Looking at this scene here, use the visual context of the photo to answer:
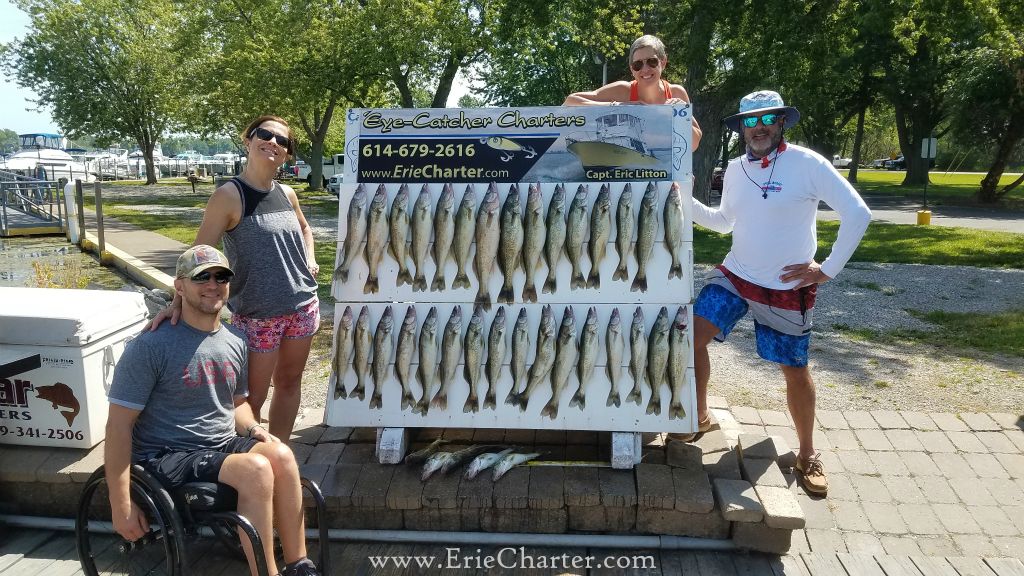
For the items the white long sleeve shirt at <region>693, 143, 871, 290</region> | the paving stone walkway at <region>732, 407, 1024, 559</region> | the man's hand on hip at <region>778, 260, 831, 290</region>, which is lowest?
the paving stone walkway at <region>732, 407, 1024, 559</region>

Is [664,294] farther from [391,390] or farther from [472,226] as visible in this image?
[391,390]

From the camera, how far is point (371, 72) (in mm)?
21281

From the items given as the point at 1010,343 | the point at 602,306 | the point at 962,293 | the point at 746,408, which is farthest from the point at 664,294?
the point at 962,293

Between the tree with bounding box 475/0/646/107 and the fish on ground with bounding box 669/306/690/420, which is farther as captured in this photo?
the tree with bounding box 475/0/646/107

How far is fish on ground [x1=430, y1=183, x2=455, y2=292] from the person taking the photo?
376 cm

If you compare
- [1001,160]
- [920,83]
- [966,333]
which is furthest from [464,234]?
[920,83]

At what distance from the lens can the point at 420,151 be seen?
3.94 metres

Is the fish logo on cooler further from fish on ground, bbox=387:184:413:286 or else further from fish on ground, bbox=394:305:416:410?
fish on ground, bbox=387:184:413:286

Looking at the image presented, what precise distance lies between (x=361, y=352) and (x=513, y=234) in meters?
1.08

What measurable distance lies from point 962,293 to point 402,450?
8680 mm

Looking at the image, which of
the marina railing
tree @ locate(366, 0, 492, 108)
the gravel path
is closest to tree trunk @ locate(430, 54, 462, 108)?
tree @ locate(366, 0, 492, 108)

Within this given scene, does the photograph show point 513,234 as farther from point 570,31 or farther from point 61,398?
point 570,31

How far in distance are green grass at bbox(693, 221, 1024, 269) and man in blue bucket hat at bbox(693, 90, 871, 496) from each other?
794 centimetres

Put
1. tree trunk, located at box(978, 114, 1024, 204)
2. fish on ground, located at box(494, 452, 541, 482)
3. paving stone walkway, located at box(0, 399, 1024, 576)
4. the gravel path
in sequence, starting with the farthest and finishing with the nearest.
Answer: tree trunk, located at box(978, 114, 1024, 204), the gravel path, fish on ground, located at box(494, 452, 541, 482), paving stone walkway, located at box(0, 399, 1024, 576)
